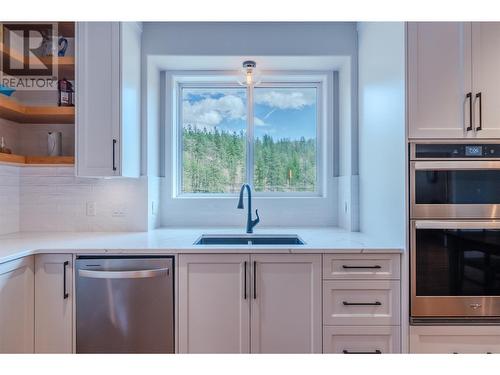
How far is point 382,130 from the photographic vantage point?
71.7 inches

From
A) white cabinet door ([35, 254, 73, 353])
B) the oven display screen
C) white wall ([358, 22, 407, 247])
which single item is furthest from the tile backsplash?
the oven display screen

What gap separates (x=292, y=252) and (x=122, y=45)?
1.68 m

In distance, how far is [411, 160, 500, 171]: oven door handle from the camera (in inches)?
Result: 59.8

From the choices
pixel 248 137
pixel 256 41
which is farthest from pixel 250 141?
pixel 256 41

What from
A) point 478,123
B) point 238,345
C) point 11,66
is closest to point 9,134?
point 11,66

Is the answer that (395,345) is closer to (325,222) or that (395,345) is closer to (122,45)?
(325,222)

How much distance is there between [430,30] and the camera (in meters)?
1.54

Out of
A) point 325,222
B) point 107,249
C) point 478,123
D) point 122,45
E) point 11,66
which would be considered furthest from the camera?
point 325,222

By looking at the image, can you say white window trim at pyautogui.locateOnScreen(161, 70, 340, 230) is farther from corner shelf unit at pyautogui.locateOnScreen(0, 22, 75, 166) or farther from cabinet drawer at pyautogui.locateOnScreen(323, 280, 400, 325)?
cabinet drawer at pyautogui.locateOnScreen(323, 280, 400, 325)

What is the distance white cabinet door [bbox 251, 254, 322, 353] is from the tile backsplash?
107cm

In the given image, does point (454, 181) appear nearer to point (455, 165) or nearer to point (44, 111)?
point (455, 165)

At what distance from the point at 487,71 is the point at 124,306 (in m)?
2.30

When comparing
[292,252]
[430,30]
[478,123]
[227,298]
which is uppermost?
[430,30]

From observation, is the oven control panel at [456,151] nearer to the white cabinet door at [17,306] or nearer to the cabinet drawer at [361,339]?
the cabinet drawer at [361,339]
